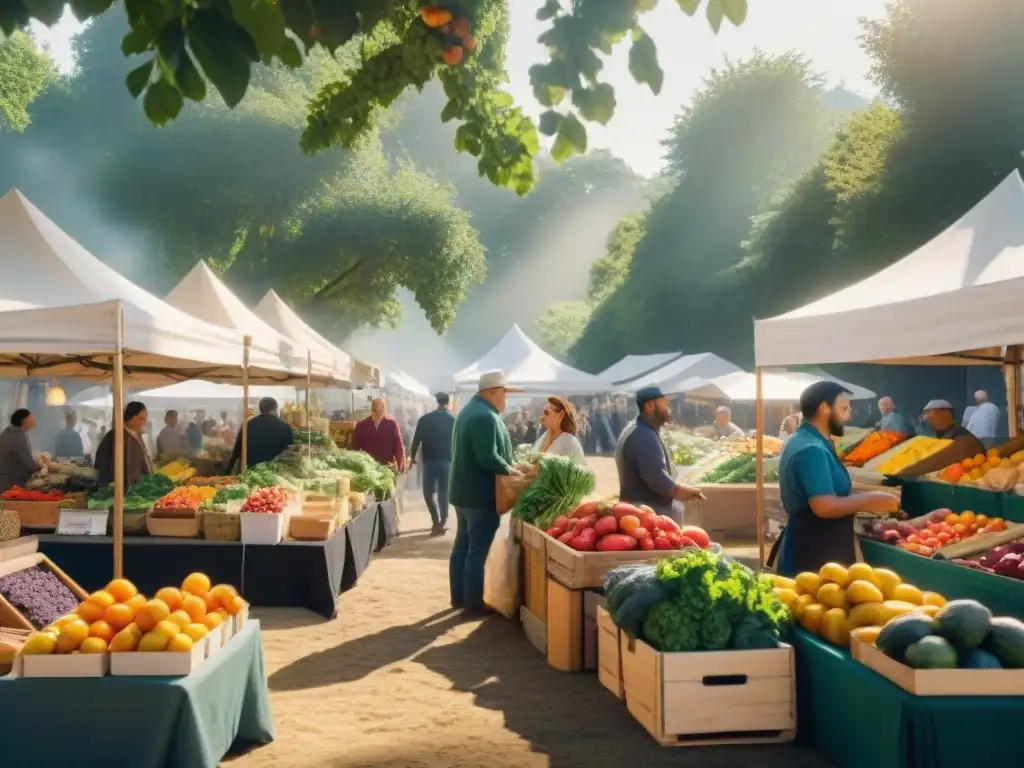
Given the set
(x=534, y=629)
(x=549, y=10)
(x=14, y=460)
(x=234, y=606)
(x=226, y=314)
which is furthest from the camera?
(x=226, y=314)

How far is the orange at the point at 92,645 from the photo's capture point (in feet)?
13.3

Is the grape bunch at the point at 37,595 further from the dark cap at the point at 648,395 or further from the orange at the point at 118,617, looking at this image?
the dark cap at the point at 648,395

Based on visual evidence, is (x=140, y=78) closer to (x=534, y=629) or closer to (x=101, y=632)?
(x=101, y=632)

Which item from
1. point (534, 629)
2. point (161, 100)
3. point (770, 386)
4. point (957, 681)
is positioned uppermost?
point (770, 386)

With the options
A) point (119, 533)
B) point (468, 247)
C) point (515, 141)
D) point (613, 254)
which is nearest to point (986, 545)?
point (515, 141)

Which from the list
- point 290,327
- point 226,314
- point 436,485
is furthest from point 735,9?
point 290,327

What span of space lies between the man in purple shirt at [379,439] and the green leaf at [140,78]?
39.3ft

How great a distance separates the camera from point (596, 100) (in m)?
2.74

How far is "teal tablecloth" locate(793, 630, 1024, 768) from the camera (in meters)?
3.77

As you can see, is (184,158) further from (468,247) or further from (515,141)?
(515,141)

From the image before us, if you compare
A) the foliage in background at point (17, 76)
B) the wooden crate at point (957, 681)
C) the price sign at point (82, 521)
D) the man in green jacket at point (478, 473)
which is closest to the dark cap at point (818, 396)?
the wooden crate at point (957, 681)

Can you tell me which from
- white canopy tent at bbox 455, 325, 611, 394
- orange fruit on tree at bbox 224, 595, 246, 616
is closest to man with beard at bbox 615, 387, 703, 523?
orange fruit on tree at bbox 224, 595, 246, 616

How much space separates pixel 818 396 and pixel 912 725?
2.07 metres

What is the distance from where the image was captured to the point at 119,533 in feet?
22.2
